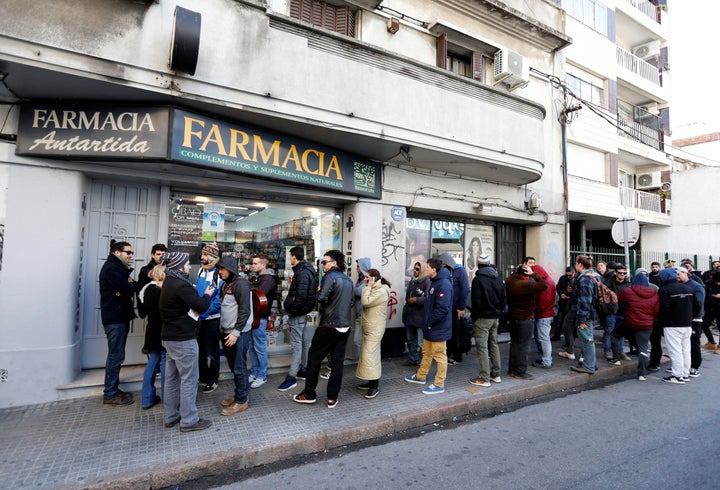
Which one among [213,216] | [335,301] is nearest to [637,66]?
[335,301]

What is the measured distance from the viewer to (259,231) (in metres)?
6.47

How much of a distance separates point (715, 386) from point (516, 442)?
4549mm

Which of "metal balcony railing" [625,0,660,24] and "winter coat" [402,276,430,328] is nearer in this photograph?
"winter coat" [402,276,430,328]

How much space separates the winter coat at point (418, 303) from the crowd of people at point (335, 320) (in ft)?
0.08

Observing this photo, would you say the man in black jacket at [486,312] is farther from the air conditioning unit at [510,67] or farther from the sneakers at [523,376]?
the air conditioning unit at [510,67]

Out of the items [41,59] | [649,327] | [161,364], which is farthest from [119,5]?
Answer: [649,327]

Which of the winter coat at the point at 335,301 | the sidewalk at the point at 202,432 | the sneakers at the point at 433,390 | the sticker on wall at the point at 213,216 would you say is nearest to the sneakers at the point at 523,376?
the sidewalk at the point at 202,432

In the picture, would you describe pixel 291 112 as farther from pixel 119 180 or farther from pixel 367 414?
pixel 367 414

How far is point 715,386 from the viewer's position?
19.6 feet

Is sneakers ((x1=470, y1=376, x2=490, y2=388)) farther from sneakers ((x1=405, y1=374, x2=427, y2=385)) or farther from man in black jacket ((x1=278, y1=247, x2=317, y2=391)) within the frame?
man in black jacket ((x1=278, y1=247, x2=317, y2=391))

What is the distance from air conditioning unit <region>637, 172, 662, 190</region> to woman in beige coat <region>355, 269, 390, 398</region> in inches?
658

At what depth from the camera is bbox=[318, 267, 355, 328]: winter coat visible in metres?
4.65

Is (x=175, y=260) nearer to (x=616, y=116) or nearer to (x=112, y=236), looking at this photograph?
(x=112, y=236)

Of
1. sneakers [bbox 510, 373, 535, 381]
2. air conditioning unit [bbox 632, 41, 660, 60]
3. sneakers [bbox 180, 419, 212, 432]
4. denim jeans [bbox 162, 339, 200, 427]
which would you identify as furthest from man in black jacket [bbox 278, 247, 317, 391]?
air conditioning unit [bbox 632, 41, 660, 60]
